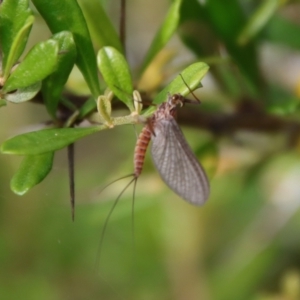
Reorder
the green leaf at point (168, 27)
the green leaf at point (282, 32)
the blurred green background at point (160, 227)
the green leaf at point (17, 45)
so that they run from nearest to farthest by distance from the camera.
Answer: the green leaf at point (17, 45), the green leaf at point (168, 27), the green leaf at point (282, 32), the blurred green background at point (160, 227)

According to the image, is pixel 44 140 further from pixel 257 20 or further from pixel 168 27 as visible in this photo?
pixel 257 20

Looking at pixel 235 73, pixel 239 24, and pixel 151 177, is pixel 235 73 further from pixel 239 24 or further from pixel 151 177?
pixel 151 177

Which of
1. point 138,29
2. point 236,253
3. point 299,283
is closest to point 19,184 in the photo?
point 299,283

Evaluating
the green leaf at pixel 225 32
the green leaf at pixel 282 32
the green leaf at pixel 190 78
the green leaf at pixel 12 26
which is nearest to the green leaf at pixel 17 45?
the green leaf at pixel 12 26

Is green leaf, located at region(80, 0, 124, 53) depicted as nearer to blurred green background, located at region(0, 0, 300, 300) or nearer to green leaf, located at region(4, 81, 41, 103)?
green leaf, located at region(4, 81, 41, 103)

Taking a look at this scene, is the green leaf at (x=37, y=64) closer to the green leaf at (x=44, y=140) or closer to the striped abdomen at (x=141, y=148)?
the green leaf at (x=44, y=140)

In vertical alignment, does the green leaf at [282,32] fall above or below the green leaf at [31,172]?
below

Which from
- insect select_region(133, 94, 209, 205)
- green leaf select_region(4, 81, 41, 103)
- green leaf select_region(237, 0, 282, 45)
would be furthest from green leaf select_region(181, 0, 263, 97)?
green leaf select_region(4, 81, 41, 103)
